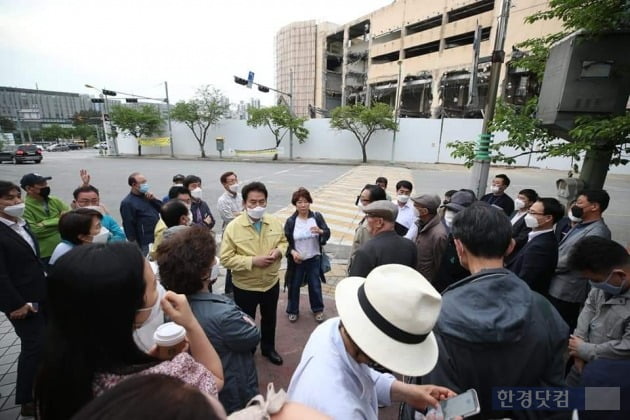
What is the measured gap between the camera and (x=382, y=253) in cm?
268

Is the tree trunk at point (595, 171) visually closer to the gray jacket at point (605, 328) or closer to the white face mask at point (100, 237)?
the gray jacket at point (605, 328)

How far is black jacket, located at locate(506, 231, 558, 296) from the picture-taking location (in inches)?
110

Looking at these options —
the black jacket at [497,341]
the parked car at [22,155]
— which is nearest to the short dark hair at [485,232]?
the black jacket at [497,341]

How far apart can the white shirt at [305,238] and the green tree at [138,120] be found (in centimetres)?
3360

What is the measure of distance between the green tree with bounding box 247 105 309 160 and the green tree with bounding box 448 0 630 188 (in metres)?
Result: 25.2

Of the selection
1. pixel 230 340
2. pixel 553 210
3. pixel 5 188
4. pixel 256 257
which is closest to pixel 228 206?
pixel 256 257

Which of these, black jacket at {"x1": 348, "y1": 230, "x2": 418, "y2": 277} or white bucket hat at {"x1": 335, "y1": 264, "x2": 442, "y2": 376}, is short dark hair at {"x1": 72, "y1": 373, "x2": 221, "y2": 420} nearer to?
white bucket hat at {"x1": 335, "y1": 264, "x2": 442, "y2": 376}

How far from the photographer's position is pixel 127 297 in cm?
122

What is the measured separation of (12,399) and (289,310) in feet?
9.00

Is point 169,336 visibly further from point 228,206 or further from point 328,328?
point 228,206

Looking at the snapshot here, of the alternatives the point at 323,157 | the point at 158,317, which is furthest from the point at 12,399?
the point at 323,157

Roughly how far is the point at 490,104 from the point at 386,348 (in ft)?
16.8

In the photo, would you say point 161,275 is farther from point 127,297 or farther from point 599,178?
point 599,178

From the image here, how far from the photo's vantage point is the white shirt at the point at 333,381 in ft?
3.65
